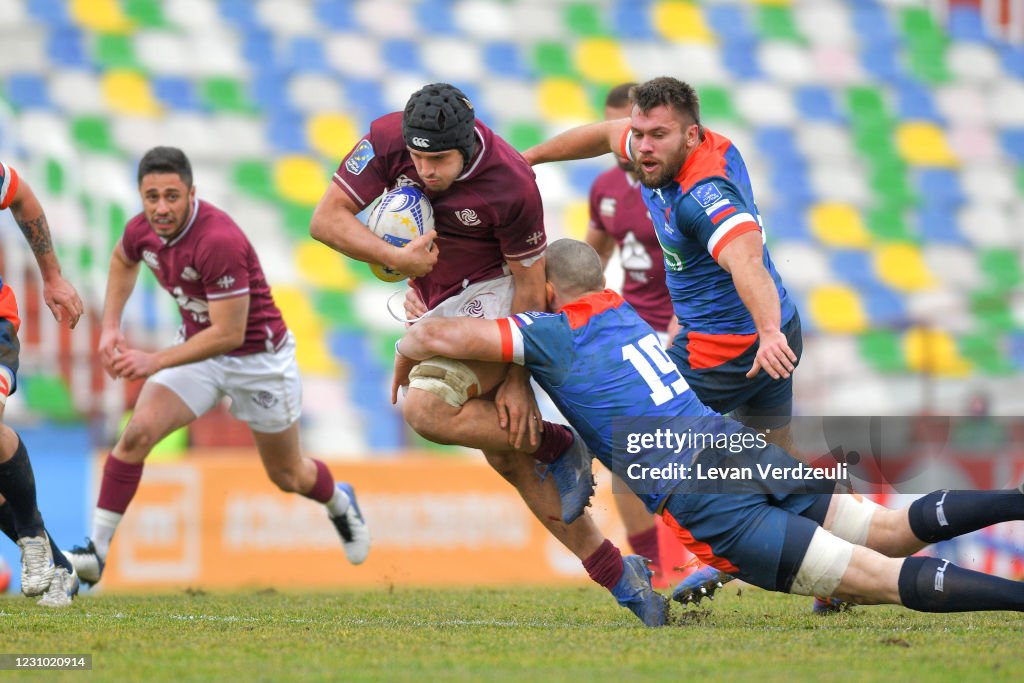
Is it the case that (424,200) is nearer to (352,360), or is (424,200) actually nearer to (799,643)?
(799,643)

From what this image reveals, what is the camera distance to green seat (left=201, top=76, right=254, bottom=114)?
16922mm

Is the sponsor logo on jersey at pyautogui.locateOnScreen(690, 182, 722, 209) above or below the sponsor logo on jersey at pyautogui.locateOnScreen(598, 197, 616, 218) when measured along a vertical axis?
below

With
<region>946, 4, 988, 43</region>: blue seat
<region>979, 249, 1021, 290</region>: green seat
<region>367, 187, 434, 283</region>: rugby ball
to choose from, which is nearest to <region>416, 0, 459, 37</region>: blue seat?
<region>946, 4, 988, 43</region>: blue seat

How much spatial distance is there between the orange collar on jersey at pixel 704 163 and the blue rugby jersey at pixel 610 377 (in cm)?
100

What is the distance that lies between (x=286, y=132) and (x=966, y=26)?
10.5 m

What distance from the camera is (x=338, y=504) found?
28.2 ft

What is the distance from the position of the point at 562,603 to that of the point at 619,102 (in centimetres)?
339

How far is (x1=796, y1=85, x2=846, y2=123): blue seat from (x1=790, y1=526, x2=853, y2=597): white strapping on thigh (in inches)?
574

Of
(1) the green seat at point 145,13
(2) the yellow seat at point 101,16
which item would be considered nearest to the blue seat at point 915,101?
(1) the green seat at point 145,13

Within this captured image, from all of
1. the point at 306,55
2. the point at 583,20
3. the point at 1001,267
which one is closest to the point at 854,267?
the point at 1001,267

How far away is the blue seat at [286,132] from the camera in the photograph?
16891mm

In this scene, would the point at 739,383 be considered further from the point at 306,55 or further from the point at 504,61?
the point at 504,61

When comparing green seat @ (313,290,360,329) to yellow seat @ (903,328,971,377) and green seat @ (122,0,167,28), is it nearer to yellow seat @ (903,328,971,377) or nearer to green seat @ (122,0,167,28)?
green seat @ (122,0,167,28)

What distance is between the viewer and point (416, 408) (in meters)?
5.80
